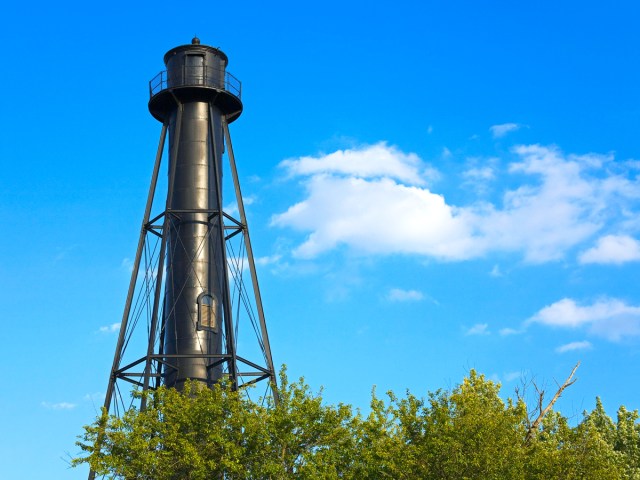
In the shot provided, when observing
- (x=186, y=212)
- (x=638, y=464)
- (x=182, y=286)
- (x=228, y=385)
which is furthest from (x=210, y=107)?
(x=638, y=464)

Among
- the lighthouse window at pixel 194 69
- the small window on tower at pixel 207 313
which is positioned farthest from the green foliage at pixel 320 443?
the lighthouse window at pixel 194 69

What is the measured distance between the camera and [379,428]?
32562mm

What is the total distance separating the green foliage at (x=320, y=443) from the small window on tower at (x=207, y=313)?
4542mm

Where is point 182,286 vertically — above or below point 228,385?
above

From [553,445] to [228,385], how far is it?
11558 mm

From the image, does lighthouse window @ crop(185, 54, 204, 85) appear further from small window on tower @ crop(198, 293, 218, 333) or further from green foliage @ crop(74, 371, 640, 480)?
green foliage @ crop(74, 371, 640, 480)

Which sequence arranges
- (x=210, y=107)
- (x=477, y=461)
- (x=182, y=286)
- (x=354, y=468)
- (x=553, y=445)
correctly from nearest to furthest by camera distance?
(x=477, y=461) < (x=354, y=468) < (x=553, y=445) < (x=182, y=286) < (x=210, y=107)

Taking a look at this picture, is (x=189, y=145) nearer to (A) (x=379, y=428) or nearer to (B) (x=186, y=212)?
(B) (x=186, y=212)

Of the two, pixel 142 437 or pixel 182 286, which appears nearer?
pixel 142 437

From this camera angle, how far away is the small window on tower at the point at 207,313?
38125mm

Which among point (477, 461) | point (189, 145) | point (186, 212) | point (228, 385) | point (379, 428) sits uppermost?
point (189, 145)

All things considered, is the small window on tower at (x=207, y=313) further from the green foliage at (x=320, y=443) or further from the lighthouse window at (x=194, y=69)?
the lighthouse window at (x=194, y=69)

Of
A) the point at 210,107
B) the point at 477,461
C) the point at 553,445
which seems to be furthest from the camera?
the point at 210,107

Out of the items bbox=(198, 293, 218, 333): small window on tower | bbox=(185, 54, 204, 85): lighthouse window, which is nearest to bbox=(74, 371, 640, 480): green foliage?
bbox=(198, 293, 218, 333): small window on tower
